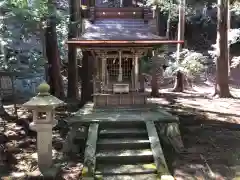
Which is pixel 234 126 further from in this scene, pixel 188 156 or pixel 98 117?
pixel 98 117

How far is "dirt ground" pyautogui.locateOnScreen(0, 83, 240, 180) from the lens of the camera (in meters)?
6.88

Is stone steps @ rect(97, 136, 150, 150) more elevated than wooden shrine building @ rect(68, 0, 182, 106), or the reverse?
wooden shrine building @ rect(68, 0, 182, 106)

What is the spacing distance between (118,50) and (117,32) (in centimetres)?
75

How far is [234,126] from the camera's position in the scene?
11320mm

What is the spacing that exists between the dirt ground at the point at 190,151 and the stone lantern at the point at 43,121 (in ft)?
1.12

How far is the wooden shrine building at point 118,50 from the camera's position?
10.8m

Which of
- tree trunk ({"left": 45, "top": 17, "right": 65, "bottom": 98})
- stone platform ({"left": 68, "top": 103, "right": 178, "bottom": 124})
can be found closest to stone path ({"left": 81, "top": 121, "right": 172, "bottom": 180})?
stone platform ({"left": 68, "top": 103, "right": 178, "bottom": 124})

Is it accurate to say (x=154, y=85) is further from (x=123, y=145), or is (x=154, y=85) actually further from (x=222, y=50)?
(x=123, y=145)

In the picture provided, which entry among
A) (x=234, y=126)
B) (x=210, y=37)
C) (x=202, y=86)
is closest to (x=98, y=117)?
(x=234, y=126)

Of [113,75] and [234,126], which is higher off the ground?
[113,75]

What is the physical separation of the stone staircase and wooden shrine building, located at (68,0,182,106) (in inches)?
95.8

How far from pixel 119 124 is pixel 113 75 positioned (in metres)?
3.03

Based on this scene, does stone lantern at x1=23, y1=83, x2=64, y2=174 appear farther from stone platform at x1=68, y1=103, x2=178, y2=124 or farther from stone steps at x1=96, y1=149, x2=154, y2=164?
stone platform at x1=68, y1=103, x2=178, y2=124

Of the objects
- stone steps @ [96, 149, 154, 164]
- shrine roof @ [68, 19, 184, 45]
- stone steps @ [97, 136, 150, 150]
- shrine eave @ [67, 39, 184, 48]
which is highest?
shrine roof @ [68, 19, 184, 45]
